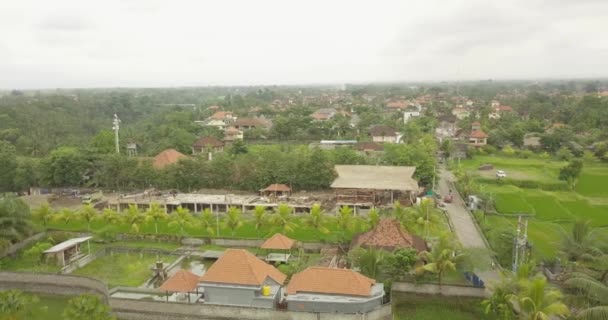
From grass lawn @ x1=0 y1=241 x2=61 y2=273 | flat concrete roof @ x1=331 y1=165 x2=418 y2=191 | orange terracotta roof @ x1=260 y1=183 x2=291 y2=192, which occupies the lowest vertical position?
grass lawn @ x1=0 y1=241 x2=61 y2=273

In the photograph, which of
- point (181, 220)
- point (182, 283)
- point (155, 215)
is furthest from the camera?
point (155, 215)

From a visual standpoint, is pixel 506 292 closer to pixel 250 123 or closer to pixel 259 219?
pixel 259 219

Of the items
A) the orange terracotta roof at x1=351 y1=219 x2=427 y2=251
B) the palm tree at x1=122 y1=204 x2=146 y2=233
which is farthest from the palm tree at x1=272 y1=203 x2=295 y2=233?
the palm tree at x1=122 y1=204 x2=146 y2=233

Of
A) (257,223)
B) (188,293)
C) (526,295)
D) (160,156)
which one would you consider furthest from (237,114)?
(526,295)

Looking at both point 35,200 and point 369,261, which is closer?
point 369,261

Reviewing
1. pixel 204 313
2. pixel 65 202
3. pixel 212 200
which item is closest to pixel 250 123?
pixel 65 202

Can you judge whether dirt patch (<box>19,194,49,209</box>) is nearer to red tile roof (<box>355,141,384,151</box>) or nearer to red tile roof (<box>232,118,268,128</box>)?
red tile roof (<box>355,141,384,151</box>)
